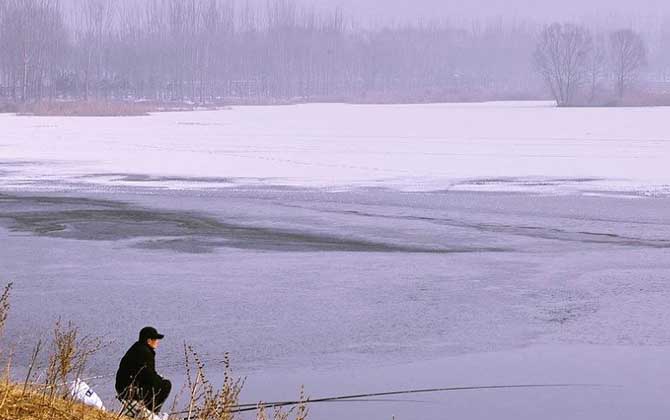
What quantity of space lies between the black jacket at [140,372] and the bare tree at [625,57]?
9242 centimetres

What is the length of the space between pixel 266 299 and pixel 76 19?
470 ft

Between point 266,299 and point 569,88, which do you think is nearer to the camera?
point 266,299

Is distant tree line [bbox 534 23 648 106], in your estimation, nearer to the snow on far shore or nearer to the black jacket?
the snow on far shore

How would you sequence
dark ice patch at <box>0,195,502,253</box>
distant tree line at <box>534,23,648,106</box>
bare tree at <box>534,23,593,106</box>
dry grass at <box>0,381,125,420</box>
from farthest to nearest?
bare tree at <box>534,23,593,106</box>, distant tree line at <box>534,23,648,106</box>, dark ice patch at <box>0,195,502,253</box>, dry grass at <box>0,381,125,420</box>

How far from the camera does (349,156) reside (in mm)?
31391

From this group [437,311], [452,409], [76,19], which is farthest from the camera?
[76,19]

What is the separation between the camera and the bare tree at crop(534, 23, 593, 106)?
95688mm

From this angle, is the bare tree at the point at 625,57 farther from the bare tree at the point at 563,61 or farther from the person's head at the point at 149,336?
the person's head at the point at 149,336

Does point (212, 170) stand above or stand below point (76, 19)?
below

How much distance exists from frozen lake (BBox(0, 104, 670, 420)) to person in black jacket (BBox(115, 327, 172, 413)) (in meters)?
1.73

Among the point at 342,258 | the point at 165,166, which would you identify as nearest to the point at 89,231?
the point at 342,258

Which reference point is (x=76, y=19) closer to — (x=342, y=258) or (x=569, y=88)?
(x=569, y=88)

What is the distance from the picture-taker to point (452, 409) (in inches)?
311

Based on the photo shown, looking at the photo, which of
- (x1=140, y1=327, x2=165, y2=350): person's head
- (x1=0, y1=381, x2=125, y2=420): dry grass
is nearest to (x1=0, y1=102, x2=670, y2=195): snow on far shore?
(x1=140, y1=327, x2=165, y2=350): person's head
